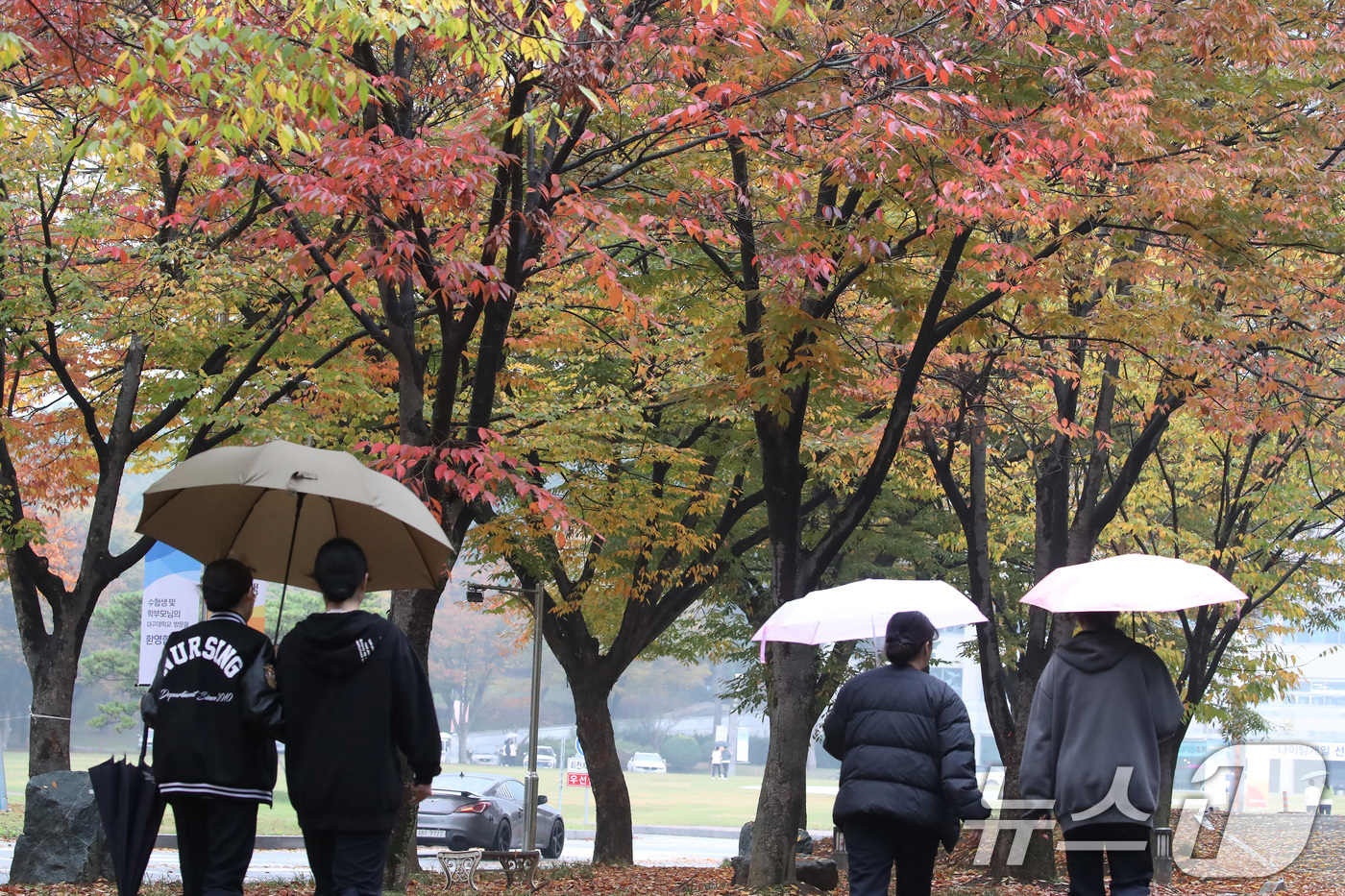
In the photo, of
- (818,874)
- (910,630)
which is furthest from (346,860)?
(818,874)

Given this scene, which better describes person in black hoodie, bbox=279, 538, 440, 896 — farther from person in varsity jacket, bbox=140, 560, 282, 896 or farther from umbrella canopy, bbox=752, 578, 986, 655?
umbrella canopy, bbox=752, 578, 986, 655

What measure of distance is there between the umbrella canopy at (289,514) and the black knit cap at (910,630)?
1874mm

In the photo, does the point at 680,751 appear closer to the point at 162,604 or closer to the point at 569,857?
the point at 569,857

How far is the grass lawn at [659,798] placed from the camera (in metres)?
39.2

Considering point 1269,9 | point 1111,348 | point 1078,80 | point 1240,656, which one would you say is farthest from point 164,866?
point 1240,656

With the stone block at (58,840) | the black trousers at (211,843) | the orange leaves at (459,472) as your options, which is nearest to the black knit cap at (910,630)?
the black trousers at (211,843)

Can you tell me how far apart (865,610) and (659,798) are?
171 ft

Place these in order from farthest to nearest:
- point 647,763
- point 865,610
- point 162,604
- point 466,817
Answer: point 647,763 → point 466,817 → point 162,604 → point 865,610

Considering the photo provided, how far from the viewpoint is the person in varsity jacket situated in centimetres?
410

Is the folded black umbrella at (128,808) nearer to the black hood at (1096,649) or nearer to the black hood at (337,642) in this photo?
the black hood at (337,642)

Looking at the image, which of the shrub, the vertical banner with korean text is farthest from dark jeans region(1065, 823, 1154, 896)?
the shrub

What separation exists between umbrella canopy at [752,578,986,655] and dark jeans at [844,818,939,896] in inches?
102

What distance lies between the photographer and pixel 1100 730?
16.2 ft


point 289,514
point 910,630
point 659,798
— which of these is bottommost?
point 659,798
